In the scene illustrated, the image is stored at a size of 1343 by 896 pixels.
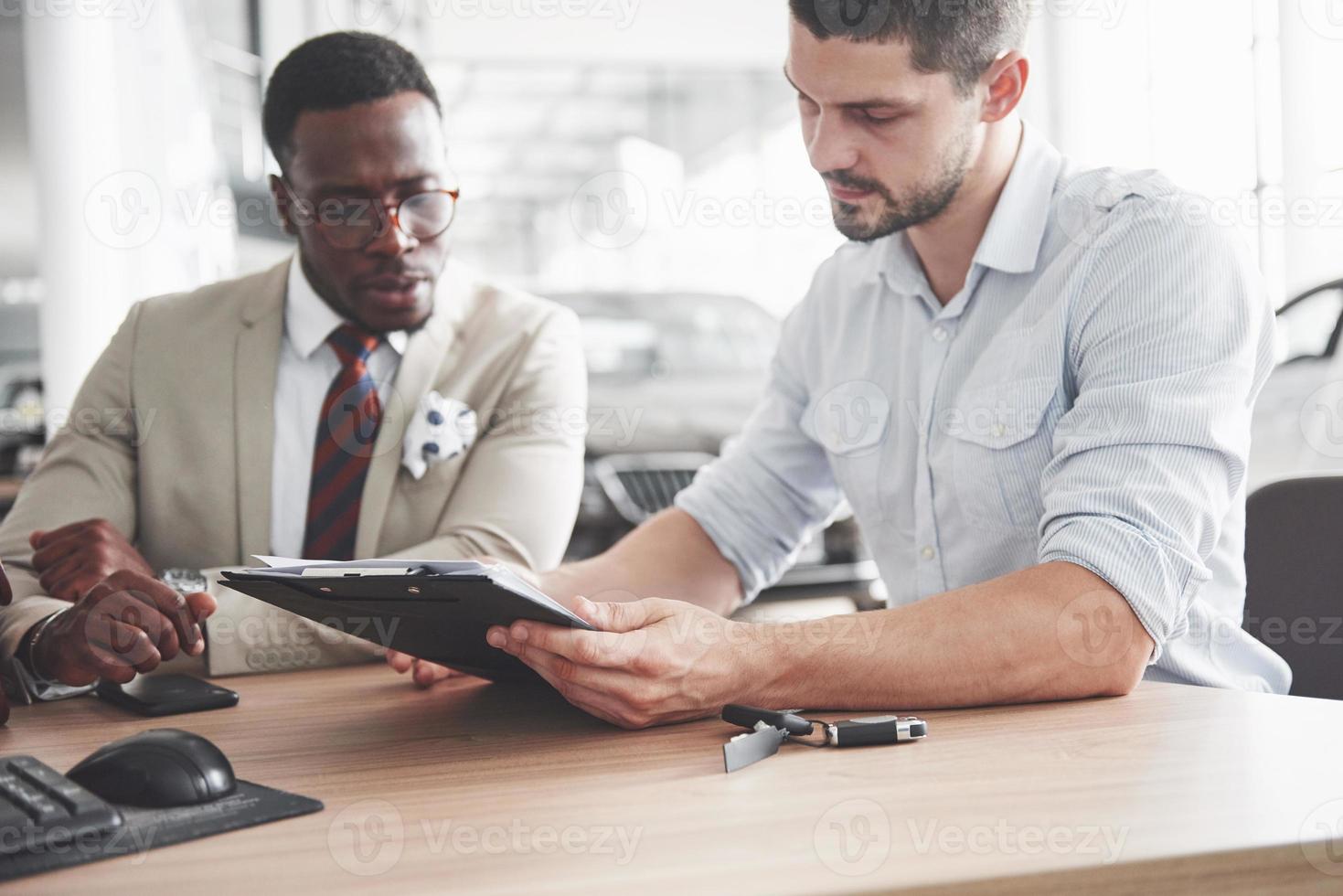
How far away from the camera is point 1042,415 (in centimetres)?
126

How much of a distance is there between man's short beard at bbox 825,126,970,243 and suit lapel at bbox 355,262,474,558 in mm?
638

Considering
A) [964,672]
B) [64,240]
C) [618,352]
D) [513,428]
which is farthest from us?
[618,352]

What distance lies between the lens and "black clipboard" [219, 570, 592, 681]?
2.79ft

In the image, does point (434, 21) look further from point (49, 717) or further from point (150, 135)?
point (49, 717)

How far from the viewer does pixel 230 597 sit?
141 cm

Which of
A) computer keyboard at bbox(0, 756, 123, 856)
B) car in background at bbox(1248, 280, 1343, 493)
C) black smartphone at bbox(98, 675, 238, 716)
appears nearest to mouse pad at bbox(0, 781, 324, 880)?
computer keyboard at bbox(0, 756, 123, 856)

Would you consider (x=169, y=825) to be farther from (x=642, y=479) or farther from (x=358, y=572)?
(x=642, y=479)

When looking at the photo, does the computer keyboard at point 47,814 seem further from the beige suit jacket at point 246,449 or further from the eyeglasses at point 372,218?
the eyeglasses at point 372,218

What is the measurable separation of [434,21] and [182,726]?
6.49 meters

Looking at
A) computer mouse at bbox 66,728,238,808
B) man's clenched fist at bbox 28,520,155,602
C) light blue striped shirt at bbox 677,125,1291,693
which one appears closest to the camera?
computer mouse at bbox 66,728,238,808

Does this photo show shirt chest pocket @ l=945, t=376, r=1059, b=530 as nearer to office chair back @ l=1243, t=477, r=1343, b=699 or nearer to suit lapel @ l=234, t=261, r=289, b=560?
office chair back @ l=1243, t=477, r=1343, b=699

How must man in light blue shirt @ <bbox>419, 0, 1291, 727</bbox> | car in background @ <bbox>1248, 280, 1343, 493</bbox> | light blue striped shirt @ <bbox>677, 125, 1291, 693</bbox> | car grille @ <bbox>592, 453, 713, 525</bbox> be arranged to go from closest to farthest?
man in light blue shirt @ <bbox>419, 0, 1291, 727</bbox> < light blue striped shirt @ <bbox>677, 125, 1291, 693</bbox> < car in background @ <bbox>1248, 280, 1343, 493</bbox> < car grille @ <bbox>592, 453, 713, 525</bbox>

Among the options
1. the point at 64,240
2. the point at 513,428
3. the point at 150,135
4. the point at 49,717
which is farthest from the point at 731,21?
the point at 49,717

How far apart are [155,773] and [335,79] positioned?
48.2 inches
